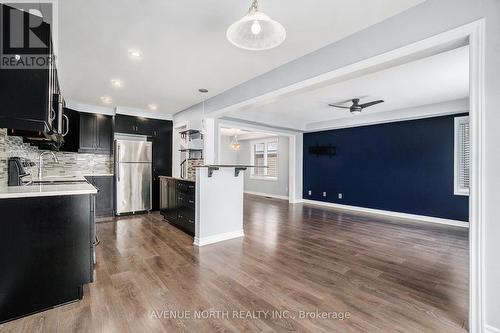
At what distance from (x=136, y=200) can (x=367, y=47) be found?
543cm

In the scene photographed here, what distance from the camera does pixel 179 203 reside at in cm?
421

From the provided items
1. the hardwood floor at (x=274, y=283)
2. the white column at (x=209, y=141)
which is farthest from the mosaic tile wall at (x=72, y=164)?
the white column at (x=209, y=141)

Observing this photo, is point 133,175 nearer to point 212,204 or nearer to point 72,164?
point 72,164

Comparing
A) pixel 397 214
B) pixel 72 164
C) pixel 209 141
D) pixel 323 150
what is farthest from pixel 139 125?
pixel 397 214

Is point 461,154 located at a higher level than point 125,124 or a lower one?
lower

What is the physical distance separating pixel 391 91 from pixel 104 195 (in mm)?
6233

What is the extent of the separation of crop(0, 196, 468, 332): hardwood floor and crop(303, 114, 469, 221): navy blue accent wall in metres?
1.34

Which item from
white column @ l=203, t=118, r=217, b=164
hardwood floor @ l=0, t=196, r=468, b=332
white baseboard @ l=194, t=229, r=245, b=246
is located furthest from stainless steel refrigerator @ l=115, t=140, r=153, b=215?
white baseboard @ l=194, t=229, r=245, b=246

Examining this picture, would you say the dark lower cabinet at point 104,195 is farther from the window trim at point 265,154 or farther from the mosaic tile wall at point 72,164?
the window trim at point 265,154

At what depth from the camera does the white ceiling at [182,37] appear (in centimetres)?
206

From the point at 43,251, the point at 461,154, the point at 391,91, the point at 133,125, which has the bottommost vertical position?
the point at 43,251

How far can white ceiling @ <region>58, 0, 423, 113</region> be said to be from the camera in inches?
81.0

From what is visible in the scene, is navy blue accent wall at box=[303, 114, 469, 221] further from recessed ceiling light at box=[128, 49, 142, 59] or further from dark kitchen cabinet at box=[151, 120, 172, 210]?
recessed ceiling light at box=[128, 49, 142, 59]

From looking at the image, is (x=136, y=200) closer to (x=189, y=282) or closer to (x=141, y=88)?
(x=141, y=88)
